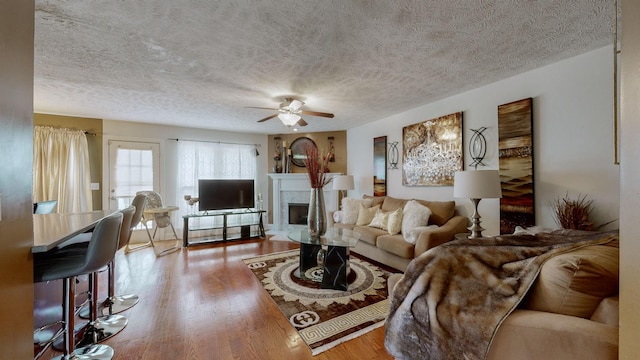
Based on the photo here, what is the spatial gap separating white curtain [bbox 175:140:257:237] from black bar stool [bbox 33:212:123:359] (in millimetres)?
3564

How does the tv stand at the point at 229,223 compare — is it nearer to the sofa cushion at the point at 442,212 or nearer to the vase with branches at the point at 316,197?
the vase with branches at the point at 316,197

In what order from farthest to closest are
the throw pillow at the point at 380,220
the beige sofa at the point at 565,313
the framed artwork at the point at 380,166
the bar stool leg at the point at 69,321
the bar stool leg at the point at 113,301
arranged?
the framed artwork at the point at 380,166 < the throw pillow at the point at 380,220 < the bar stool leg at the point at 113,301 < the bar stool leg at the point at 69,321 < the beige sofa at the point at 565,313

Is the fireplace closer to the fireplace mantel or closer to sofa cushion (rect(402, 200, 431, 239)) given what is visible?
the fireplace mantel

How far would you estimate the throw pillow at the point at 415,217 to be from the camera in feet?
10.2

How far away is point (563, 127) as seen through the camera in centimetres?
234

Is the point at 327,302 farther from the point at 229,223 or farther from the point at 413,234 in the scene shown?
the point at 229,223

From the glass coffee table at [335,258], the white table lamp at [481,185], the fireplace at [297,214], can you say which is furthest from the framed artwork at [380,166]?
the white table lamp at [481,185]

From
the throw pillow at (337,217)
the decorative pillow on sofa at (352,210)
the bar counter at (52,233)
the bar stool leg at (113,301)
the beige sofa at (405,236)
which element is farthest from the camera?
the throw pillow at (337,217)

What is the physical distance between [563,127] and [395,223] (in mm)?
1987

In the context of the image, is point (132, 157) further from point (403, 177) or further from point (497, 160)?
point (497, 160)

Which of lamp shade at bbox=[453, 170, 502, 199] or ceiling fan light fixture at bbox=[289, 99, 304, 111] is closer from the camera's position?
lamp shade at bbox=[453, 170, 502, 199]

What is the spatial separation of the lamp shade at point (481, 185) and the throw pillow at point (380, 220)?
53.2 inches

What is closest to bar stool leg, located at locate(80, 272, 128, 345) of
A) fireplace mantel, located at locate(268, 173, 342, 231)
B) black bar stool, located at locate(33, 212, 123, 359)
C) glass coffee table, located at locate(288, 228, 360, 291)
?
black bar stool, located at locate(33, 212, 123, 359)

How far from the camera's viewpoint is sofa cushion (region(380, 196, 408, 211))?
12.5 ft
